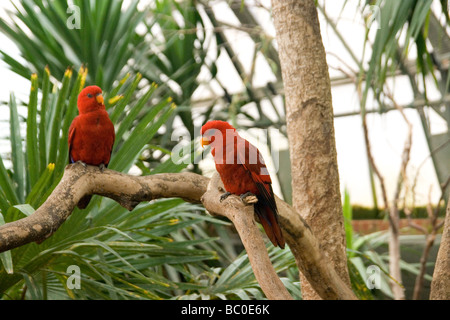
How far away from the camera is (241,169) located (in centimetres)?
138

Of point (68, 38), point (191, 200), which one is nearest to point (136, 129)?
point (191, 200)

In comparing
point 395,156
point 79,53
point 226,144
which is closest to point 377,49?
point 226,144

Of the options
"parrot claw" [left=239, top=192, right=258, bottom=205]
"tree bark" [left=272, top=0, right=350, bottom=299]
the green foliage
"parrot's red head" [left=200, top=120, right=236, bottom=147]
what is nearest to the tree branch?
"parrot claw" [left=239, top=192, right=258, bottom=205]

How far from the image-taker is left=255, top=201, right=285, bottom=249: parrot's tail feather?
1.37 meters

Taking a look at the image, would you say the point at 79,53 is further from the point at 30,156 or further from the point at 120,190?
the point at 120,190

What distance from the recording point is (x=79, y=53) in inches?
109

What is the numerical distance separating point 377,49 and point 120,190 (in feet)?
2.96

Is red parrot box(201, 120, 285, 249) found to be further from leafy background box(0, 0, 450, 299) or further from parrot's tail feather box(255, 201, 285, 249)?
leafy background box(0, 0, 450, 299)

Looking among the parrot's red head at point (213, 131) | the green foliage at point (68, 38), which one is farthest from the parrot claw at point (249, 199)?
the green foliage at point (68, 38)

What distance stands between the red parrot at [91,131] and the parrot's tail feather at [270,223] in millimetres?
492

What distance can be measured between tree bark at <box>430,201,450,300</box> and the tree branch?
301 millimetres

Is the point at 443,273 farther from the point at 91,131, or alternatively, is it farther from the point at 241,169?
the point at 91,131

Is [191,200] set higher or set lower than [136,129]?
lower

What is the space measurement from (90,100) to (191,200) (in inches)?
16.8
